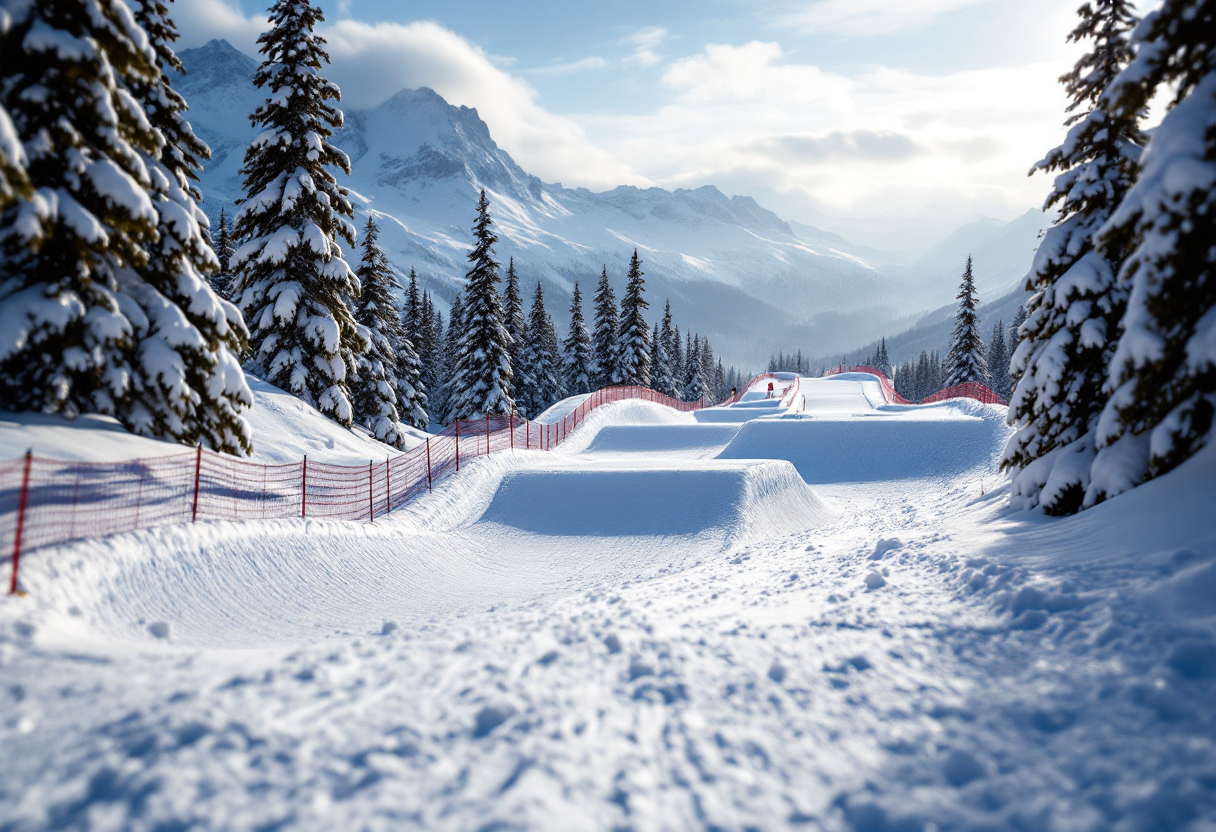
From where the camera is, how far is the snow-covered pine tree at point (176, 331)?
10.2 metres

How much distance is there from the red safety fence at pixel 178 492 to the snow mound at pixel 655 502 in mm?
2466

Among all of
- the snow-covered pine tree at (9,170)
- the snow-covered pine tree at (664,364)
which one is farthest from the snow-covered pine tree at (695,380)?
the snow-covered pine tree at (9,170)

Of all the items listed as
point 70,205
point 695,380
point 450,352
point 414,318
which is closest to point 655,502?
point 70,205

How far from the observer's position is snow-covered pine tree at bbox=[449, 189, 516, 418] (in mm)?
36281

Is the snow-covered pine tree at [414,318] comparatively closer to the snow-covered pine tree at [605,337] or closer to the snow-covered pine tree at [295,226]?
the snow-covered pine tree at [605,337]

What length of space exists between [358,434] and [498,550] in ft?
33.7

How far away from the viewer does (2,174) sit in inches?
207

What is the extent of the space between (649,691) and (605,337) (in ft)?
155

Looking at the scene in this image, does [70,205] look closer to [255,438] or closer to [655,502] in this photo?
[255,438]

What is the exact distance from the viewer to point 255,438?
15492 millimetres

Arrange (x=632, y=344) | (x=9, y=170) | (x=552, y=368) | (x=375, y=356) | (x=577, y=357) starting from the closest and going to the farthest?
1. (x=9, y=170)
2. (x=375, y=356)
3. (x=632, y=344)
4. (x=577, y=357)
5. (x=552, y=368)

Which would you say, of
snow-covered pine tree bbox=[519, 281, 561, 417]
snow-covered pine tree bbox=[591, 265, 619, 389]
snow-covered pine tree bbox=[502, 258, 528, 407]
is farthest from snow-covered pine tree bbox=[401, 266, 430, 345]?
snow-covered pine tree bbox=[591, 265, 619, 389]

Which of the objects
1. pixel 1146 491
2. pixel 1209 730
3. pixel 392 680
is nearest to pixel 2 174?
Answer: pixel 392 680

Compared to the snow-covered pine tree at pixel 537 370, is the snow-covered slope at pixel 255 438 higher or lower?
lower
